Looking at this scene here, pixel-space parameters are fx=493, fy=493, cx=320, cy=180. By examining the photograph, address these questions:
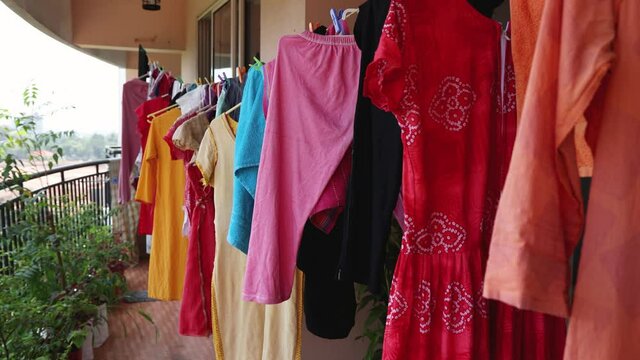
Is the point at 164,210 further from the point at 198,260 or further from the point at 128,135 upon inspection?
the point at 128,135

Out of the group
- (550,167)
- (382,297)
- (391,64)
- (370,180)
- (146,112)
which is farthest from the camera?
(146,112)

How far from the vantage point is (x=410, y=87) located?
0.95 m

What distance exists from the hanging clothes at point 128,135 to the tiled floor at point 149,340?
94 centimetres

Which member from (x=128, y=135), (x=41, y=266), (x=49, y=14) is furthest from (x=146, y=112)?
(x=49, y=14)

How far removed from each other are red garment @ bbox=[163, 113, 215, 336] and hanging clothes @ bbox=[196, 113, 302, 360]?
9.1 inches

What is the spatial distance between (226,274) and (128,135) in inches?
79.2

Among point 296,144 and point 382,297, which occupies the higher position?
point 296,144

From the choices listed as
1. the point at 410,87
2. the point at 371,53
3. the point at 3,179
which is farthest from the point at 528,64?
the point at 3,179

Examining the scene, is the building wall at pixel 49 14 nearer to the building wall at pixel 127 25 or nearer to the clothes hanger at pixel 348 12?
the building wall at pixel 127 25

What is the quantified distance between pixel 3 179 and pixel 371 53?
193 centimetres

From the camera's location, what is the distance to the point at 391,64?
90 cm

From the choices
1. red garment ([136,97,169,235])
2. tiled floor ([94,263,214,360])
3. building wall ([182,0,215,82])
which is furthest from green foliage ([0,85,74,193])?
building wall ([182,0,215,82])

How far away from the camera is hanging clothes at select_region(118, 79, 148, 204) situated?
3.34 meters

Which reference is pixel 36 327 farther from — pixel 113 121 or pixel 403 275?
pixel 113 121
